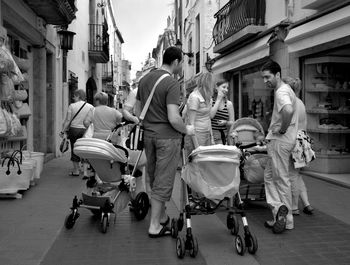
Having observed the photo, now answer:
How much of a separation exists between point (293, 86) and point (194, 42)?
18.6m

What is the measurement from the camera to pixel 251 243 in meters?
4.27

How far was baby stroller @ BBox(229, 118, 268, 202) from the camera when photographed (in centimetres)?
586

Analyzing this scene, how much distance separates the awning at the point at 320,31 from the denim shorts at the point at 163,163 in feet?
14.7

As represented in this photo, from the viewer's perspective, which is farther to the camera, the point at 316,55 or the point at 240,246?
the point at 316,55

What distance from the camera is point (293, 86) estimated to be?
587cm

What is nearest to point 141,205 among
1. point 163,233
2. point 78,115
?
point 163,233

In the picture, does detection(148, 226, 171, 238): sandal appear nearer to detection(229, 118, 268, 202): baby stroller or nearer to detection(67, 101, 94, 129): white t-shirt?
detection(229, 118, 268, 202): baby stroller

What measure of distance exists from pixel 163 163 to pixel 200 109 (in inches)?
69.5

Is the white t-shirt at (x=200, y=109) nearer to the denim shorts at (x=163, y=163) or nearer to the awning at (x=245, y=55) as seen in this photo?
the denim shorts at (x=163, y=163)

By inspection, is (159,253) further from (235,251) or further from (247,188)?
(247,188)

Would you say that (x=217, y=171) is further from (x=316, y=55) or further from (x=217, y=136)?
(x=316, y=55)

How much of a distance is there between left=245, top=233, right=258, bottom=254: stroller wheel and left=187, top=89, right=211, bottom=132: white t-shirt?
229 cm

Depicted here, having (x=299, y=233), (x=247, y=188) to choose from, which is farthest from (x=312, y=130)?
(x=299, y=233)

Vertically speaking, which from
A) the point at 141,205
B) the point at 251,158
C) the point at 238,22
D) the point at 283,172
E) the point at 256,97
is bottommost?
the point at 141,205
